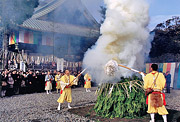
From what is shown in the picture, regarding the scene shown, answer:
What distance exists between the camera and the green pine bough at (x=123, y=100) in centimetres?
641

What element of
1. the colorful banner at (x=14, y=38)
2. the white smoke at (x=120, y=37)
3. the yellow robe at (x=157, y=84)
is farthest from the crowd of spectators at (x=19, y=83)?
the yellow robe at (x=157, y=84)

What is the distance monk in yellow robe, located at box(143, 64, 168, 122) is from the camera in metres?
5.66

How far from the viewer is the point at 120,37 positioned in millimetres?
6789

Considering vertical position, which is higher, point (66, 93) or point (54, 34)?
point (54, 34)

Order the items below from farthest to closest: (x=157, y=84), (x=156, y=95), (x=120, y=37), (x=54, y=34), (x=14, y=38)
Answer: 1. (x=54, y=34)
2. (x=14, y=38)
3. (x=120, y=37)
4. (x=157, y=84)
5. (x=156, y=95)

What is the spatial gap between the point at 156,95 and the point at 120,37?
2.31 m

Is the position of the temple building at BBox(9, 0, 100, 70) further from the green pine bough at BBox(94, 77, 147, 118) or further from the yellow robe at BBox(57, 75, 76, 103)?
the green pine bough at BBox(94, 77, 147, 118)

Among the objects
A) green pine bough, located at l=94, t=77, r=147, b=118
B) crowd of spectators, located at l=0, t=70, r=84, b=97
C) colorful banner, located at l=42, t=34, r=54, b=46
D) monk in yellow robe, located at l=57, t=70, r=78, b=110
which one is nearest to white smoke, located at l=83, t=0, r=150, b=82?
green pine bough, located at l=94, t=77, r=147, b=118

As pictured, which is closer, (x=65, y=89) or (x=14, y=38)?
(x=65, y=89)

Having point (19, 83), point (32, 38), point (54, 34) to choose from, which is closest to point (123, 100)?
point (19, 83)

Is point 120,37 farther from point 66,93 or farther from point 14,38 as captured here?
point 14,38

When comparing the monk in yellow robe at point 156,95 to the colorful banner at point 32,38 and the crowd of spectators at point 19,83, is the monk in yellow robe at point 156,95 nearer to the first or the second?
the crowd of spectators at point 19,83

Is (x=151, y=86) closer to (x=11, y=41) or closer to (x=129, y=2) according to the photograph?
(x=129, y=2)

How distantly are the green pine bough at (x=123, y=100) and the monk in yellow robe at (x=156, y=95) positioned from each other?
70 centimetres
